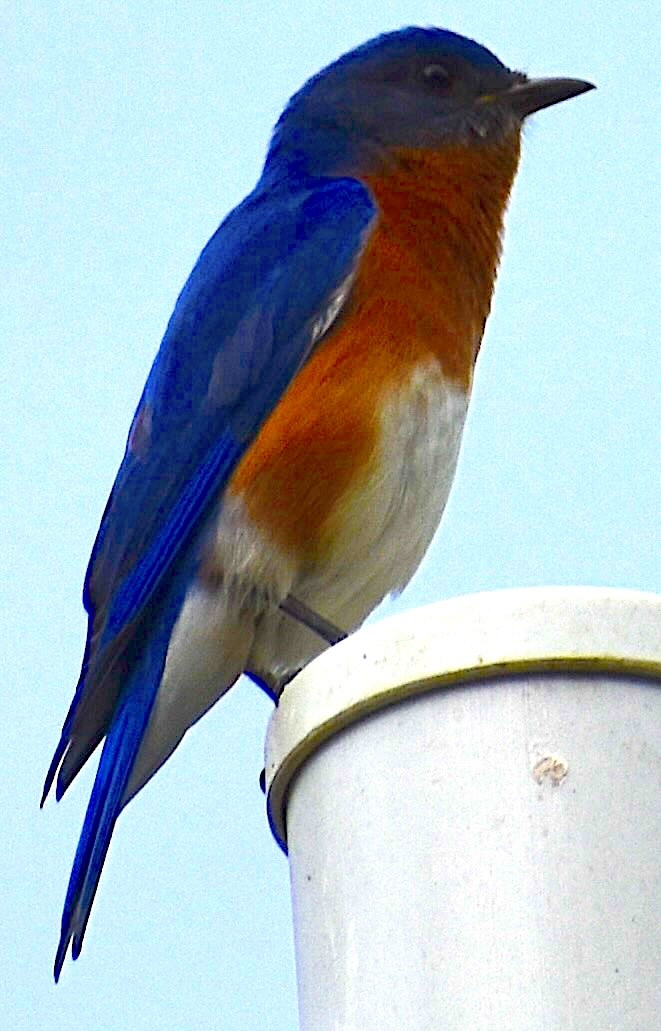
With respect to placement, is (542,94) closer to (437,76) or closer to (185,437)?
(437,76)

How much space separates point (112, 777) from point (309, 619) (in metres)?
0.59

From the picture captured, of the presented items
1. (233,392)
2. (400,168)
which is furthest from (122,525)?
(400,168)

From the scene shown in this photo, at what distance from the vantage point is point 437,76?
576cm

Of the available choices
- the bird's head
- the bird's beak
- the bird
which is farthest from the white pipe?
the bird's beak

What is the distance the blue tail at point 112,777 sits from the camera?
4.00m

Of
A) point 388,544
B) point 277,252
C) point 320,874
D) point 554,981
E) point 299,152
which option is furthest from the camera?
point 299,152

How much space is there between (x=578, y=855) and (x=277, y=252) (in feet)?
9.72

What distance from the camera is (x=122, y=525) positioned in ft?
15.7

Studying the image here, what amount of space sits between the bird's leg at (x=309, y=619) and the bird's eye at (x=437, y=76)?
6.11 feet

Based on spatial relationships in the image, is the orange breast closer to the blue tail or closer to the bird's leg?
the bird's leg

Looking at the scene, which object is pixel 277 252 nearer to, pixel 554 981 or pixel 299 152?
pixel 299 152

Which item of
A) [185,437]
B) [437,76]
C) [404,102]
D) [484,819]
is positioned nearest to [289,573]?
[185,437]

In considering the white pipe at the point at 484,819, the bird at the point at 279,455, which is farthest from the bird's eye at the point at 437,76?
the white pipe at the point at 484,819

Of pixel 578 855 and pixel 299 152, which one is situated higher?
pixel 299 152
